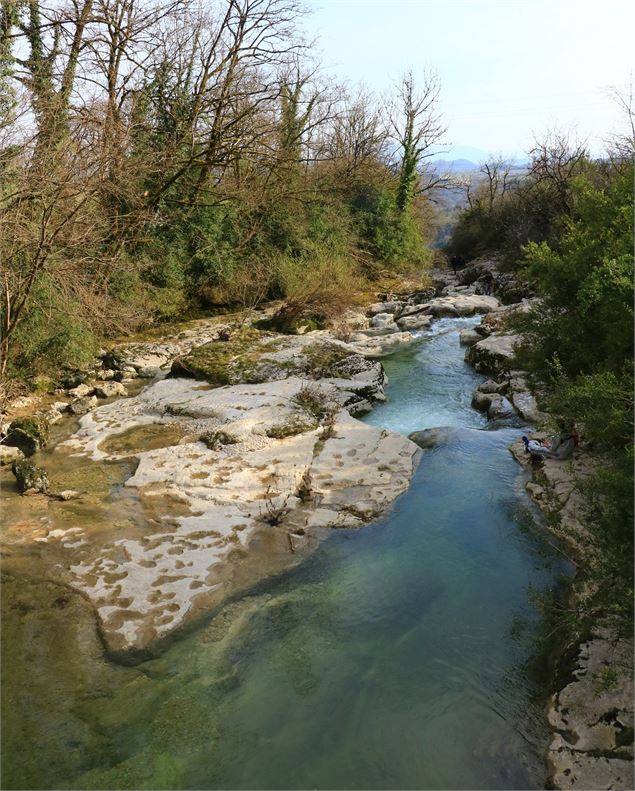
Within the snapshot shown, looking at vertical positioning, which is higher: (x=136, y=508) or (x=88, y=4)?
(x=88, y=4)

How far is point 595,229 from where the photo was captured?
791 cm

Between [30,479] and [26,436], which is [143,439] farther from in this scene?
[30,479]

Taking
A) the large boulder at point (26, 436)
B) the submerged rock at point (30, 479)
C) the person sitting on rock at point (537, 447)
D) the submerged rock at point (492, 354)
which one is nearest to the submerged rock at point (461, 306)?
the submerged rock at point (492, 354)

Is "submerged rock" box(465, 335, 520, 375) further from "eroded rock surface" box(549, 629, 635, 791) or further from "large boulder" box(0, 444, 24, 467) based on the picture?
"large boulder" box(0, 444, 24, 467)

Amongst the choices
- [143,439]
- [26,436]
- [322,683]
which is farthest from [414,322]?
[322,683]

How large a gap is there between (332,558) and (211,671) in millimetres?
1954

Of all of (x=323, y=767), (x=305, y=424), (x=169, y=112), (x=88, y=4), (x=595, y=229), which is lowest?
(x=323, y=767)

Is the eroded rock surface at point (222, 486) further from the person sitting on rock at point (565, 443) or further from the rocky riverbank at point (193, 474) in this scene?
the person sitting on rock at point (565, 443)

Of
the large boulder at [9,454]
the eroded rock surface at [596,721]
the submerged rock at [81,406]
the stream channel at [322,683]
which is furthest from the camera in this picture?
the submerged rock at [81,406]

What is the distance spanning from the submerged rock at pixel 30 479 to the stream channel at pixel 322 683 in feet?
6.83

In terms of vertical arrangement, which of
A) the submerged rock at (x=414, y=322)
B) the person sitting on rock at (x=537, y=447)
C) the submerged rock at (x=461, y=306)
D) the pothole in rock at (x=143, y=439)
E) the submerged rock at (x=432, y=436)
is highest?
the submerged rock at (x=461, y=306)

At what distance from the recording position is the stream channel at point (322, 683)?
3.92 m

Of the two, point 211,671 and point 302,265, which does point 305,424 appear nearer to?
point 211,671

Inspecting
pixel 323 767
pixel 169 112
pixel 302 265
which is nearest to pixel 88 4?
pixel 169 112
